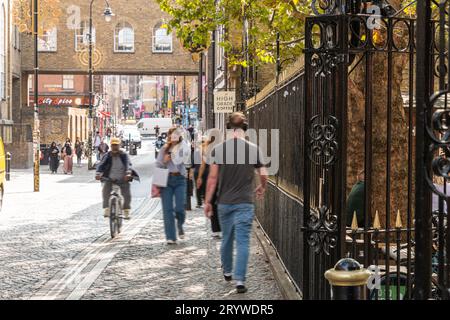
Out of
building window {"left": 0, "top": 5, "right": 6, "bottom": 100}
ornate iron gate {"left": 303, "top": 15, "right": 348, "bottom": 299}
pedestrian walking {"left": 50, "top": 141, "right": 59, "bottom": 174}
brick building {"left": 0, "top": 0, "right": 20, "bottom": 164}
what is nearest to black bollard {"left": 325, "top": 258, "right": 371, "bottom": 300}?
ornate iron gate {"left": 303, "top": 15, "right": 348, "bottom": 299}

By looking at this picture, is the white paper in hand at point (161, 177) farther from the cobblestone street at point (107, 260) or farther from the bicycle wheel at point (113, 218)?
the bicycle wheel at point (113, 218)

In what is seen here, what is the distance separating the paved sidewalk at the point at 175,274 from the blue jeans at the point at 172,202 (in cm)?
26

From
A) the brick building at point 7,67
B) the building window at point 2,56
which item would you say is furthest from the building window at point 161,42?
the building window at point 2,56

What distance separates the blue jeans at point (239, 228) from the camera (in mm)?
9336

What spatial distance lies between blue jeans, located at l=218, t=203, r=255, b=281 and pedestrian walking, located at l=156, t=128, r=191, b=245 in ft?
13.4

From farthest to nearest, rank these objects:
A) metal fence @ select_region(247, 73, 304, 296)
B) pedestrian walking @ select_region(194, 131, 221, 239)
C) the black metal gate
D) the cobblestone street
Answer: pedestrian walking @ select_region(194, 131, 221, 239), the cobblestone street, metal fence @ select_region(247, 73, 304, 296), the black metal gate

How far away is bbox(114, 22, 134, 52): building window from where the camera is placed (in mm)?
51969

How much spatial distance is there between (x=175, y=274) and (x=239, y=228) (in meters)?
1.54

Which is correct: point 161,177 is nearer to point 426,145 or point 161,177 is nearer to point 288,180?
point 288,180

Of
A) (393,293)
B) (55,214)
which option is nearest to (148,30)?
(55,214)

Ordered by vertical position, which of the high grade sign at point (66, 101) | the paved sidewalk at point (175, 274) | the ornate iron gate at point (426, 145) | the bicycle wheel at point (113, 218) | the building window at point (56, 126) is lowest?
the paved sidewalk at point (175, 274)

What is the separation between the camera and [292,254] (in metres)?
9.49

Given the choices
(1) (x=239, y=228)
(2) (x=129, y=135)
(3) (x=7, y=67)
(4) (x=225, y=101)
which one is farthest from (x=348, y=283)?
(2) (x=129, y=135)

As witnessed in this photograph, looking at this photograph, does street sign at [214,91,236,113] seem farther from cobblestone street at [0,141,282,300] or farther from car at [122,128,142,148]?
car at [122,128,142,148]
